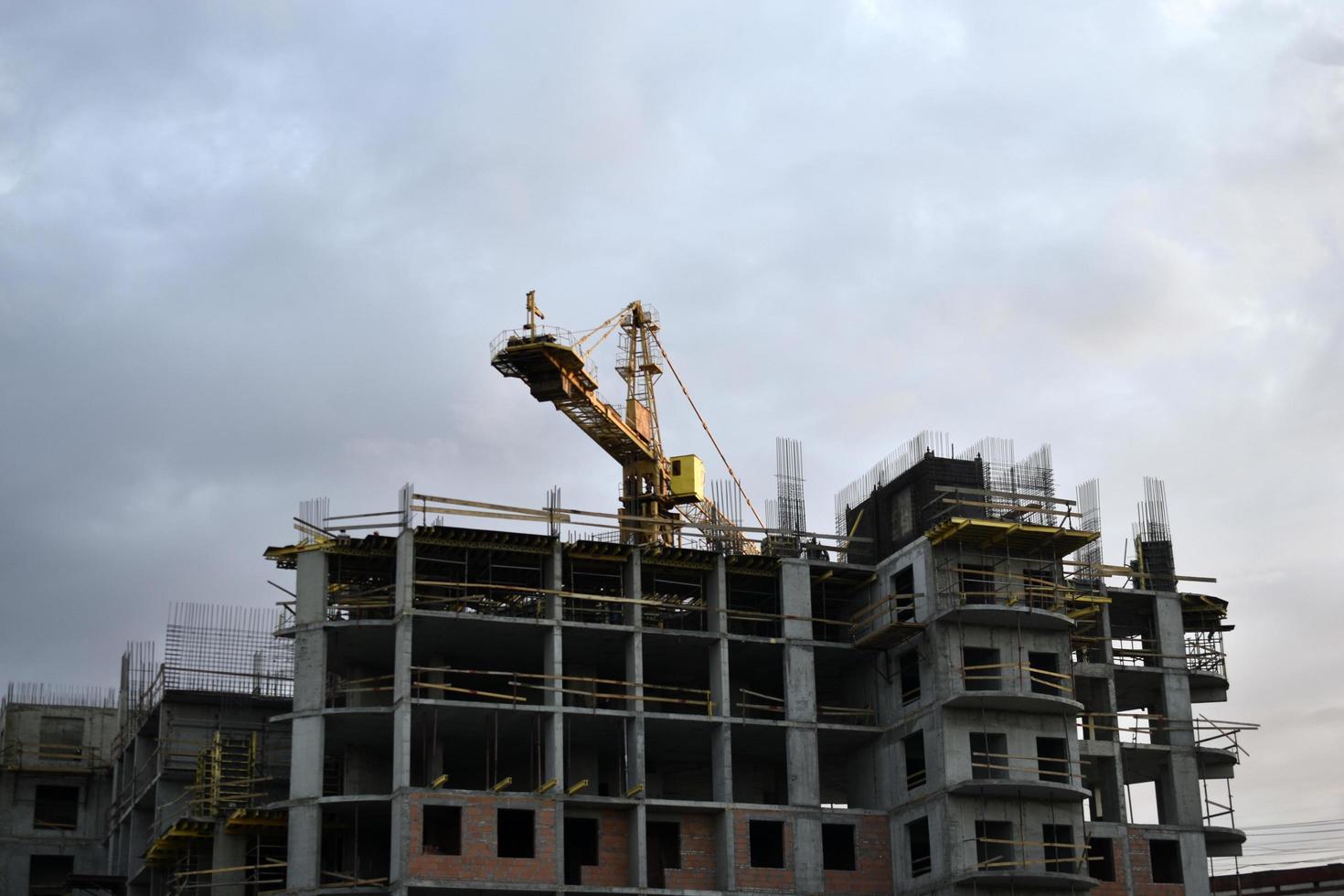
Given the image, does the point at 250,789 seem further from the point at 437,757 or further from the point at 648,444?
the point at 648,444

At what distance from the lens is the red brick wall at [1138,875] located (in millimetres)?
62094

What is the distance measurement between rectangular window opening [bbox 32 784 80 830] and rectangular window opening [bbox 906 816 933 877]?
39.1 m

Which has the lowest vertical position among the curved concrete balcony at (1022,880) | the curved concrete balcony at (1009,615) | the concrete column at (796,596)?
the curved concrete balcony at (1022,880)

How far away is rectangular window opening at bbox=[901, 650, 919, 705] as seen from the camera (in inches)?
2436

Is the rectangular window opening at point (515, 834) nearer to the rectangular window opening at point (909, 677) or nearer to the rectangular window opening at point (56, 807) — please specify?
the rectangular window opening at point (909, 677)

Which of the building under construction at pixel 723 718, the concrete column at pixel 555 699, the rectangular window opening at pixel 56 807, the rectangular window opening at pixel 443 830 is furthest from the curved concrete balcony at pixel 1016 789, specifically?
the rectangular window opening at pixel 56 807

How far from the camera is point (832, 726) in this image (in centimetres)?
6144

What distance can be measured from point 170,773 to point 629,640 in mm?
19369

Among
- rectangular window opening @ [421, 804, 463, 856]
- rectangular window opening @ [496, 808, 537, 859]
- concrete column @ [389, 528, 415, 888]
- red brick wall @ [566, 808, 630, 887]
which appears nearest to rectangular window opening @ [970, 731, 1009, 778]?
red brick wall @ [566, 808, 630, 887]

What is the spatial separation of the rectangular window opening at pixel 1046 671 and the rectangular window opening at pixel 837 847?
8.05m

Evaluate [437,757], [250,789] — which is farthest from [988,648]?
[250,789]

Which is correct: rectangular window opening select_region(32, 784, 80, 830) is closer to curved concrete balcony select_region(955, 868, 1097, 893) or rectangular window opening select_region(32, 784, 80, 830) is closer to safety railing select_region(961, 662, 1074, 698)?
safety railing select_region(961, 662, 1074, 698)

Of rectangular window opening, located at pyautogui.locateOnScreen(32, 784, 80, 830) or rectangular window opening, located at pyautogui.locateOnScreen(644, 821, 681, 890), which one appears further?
rectangular window opening, located at pyautogui.locateOnScreen(32, 784, 80, 830)

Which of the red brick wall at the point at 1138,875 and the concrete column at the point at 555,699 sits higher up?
the concrete column at the point at 555,699
